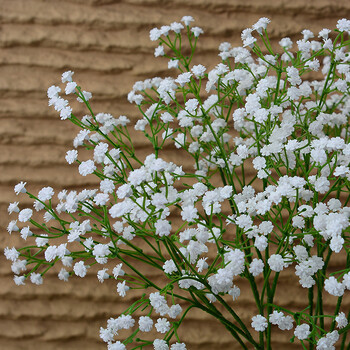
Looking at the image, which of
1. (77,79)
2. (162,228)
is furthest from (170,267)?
(77,79)

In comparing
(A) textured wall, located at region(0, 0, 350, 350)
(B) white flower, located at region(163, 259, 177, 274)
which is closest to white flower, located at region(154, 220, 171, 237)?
(B) white flower, located at region(163, 259, 177, 274)

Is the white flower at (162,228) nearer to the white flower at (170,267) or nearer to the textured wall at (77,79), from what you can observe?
the white flower at (170,267)

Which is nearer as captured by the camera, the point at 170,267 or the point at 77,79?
the point at 170,267

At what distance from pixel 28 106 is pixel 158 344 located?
0.48 m

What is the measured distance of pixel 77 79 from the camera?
827 mm

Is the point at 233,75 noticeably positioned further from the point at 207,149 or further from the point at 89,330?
the point at 89,330

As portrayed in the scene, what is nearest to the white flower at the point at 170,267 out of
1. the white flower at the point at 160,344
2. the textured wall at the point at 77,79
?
the white flower at the point at 160,344

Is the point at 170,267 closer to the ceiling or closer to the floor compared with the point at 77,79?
closer to the floor

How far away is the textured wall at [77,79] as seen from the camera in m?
0.80

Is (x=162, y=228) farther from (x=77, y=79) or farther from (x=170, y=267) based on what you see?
(x=77, y=79)

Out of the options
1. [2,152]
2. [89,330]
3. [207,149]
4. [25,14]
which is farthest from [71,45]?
[89,330]

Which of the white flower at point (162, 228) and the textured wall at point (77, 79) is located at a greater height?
the textured wall at point (77, 79)

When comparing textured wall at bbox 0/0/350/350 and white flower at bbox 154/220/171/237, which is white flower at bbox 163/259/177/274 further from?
textured wall at bbox 0/0/350/350

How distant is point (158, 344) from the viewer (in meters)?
0.47
